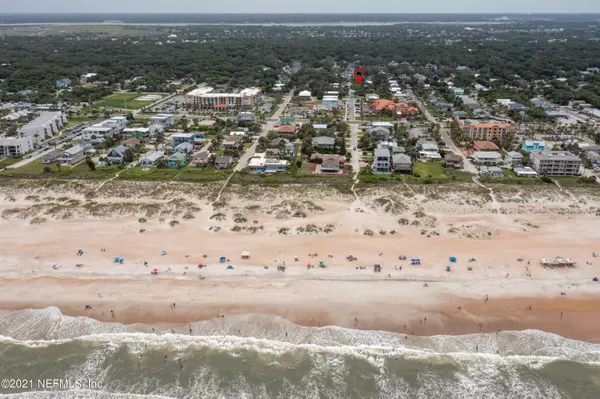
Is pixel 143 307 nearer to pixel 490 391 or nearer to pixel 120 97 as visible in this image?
pixel 490 391

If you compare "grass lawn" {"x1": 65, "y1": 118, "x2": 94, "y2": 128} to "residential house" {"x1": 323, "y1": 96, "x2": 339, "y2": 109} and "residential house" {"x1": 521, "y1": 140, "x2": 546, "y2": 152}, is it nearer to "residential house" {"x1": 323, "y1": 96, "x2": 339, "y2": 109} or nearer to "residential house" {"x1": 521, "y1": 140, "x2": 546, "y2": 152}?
"residential house" {"x1": 323, "y1": 96, "x2": 339, "y2": 109}

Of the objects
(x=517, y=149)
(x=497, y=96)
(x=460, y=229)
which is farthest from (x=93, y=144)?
(x=497, y=96)

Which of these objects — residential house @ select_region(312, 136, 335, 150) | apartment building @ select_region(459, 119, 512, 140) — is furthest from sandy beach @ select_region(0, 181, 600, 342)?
apartment building @ select_region(459, 119, 512, 140)

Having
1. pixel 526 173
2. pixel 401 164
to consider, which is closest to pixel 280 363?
pixel 401 164

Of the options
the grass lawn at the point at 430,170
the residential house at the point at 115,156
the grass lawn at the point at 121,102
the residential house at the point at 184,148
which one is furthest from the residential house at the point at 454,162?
the grass lawn at the point at 121,102

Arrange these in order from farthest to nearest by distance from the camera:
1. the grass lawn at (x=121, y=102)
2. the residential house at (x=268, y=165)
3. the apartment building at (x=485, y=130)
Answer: the grass lawn at (x=121, y=102), the apartment building at (x=485, y=130), the residential house at (x=268, y=165)

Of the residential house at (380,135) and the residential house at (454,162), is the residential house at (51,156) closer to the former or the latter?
the residential house at (380,135)

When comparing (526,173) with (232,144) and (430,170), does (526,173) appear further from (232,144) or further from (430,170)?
(232,144)
